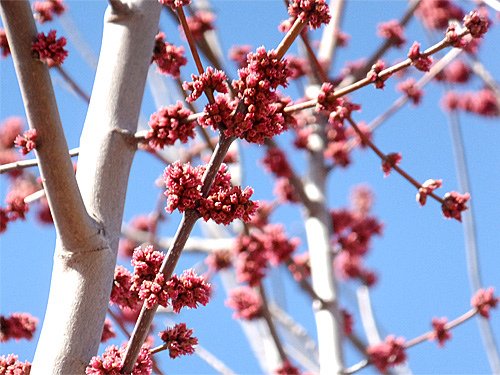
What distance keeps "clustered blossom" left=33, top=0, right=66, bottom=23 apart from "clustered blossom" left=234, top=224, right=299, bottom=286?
159 centimetres

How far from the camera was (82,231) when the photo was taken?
67.2 inches

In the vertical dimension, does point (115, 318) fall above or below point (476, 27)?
below

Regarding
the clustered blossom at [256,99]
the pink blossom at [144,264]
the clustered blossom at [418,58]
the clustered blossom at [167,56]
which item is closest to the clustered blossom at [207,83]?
the clustered blossom at [256,99]

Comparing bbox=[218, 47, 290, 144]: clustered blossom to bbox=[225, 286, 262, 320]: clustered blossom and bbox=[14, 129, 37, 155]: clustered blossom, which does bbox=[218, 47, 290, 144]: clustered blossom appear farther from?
bbox=[225, 286, 262, 320]: clustered blossom

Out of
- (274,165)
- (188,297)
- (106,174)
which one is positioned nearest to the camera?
(188,297)

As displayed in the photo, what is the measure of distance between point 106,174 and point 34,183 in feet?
7.49

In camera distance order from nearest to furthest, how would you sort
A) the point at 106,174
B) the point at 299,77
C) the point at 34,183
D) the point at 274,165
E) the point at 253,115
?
the point at 253,115 < the point at 106,174 < the point at 34,183 < the point at 274,165 < the point at 299,77

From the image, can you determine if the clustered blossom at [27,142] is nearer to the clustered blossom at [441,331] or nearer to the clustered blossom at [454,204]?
the clustered blossom at [454,204]

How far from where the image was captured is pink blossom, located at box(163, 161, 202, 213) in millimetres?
1529

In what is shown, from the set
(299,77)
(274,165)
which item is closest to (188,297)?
(274,165)

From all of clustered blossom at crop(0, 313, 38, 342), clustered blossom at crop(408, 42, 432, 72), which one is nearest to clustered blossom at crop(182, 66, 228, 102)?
clustered blossom at crop(408, 42, 432, 72)

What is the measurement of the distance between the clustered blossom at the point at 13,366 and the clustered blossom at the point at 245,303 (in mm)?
2190

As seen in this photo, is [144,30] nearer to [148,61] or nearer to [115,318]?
[148,61]

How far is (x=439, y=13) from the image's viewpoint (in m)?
5.15
